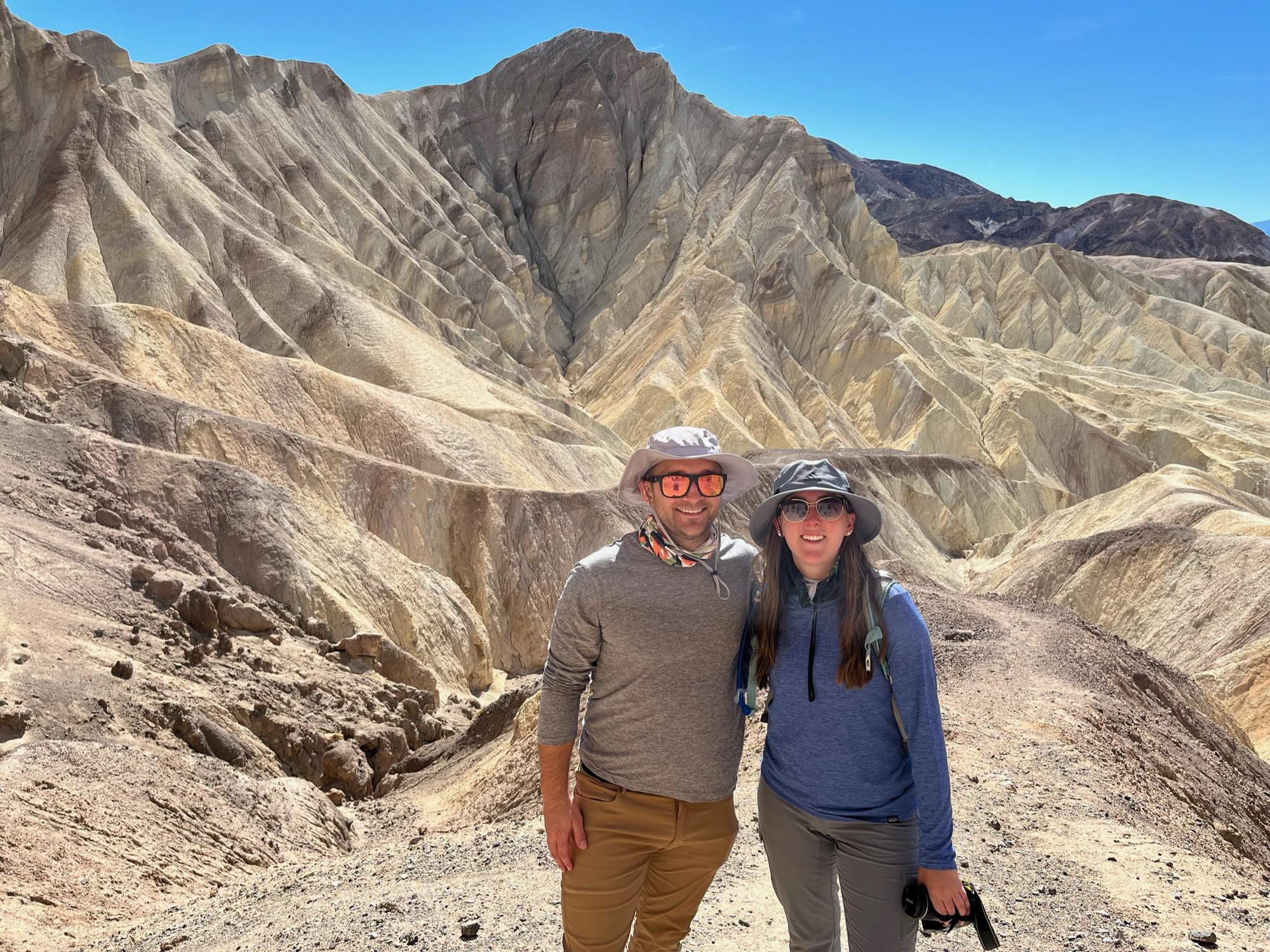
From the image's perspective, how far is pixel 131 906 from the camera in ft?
26.7

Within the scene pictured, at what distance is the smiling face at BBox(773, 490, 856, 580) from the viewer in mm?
3744

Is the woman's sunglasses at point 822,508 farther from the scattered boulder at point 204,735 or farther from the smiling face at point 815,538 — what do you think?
the scattered boulder at point 204,735

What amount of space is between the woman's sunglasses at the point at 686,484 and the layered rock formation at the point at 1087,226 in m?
136

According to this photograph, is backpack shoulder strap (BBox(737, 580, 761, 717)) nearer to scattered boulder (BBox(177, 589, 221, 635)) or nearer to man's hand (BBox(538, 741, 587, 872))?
man's hand (BBox(538, 741, 587, 872))

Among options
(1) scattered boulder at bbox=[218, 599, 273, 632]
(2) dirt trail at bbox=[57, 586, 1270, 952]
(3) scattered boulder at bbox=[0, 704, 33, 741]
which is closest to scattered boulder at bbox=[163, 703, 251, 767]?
(2) dirt trail at bbox=[57, 586, 1270, 952]

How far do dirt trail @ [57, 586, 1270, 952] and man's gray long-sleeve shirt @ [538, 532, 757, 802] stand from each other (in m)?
2.38

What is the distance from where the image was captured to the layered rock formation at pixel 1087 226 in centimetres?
13450

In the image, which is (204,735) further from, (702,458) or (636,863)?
(702,458)

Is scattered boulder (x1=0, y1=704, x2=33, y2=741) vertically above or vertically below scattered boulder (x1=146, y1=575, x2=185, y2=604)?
below

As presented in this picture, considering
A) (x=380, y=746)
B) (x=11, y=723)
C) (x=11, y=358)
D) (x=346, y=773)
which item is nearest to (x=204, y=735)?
(x=346, y=773)

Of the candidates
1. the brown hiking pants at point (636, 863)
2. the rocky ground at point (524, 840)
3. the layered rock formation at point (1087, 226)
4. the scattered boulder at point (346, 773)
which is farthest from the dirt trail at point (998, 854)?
the layered rock formation at point (1087, 226)

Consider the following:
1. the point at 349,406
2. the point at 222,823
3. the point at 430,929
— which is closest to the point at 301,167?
the point at 349,406

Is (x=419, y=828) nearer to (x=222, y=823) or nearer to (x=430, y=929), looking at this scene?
(x=222, y=823)

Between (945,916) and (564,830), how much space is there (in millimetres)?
1478
